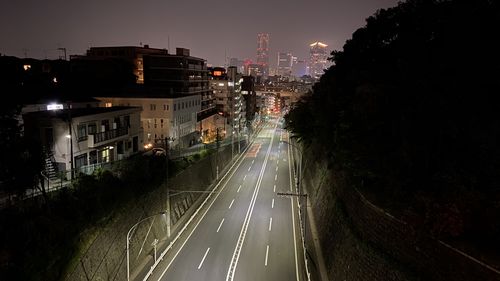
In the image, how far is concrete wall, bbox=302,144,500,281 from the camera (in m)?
11.9

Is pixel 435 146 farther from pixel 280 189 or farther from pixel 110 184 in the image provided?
pixel 280 189

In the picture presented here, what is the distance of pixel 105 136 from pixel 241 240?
17933mm

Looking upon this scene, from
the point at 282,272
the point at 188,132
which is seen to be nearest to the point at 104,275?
the point at 282,272

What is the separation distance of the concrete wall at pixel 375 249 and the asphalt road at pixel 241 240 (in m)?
2.55

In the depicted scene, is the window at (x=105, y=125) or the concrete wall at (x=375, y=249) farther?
the window at (x=105, y=125)

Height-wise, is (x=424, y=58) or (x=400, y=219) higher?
(x=424, y=58)

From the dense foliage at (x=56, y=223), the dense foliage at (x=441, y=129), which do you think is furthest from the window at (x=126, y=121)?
the dense foliage at (x=441, y=129)

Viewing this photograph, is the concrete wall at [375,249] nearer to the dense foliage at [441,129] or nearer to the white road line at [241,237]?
the dense foliage at [441,129]

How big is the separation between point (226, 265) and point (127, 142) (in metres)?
22.5

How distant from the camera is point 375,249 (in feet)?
50.8

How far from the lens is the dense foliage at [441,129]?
1288 cm

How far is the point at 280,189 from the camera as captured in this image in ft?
138

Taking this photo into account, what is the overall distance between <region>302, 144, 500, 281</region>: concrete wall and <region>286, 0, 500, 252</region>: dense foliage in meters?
0.90

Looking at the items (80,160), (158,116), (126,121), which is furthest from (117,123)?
(158,116)
